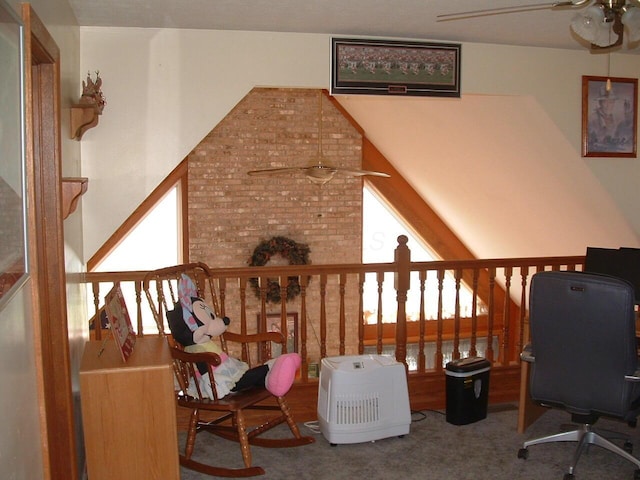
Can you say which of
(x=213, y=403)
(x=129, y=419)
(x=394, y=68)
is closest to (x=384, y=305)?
(x=394, y=68)

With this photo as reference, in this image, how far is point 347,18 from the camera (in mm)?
3740

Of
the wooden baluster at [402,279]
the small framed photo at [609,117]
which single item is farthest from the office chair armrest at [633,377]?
the small framed photo at [609,117]

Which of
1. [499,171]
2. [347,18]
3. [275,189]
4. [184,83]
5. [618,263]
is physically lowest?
Answer: [618,263]

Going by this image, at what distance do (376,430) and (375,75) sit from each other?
2.05 m

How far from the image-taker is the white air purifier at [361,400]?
3715 millimetres

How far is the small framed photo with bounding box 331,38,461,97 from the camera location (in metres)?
4.10

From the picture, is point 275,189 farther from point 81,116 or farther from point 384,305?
point 81,116

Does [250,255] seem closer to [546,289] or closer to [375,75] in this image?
[375,75]

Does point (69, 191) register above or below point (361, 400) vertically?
above

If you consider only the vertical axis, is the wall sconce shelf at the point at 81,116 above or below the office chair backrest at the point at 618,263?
above

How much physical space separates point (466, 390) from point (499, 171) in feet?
7.05

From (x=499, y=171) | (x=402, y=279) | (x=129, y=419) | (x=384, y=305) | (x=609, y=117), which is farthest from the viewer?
(x=384, y=305)

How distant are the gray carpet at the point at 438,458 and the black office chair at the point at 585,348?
0.60ft

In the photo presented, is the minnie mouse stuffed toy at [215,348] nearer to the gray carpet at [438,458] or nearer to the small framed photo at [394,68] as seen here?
the gray carpet at [438,458]
